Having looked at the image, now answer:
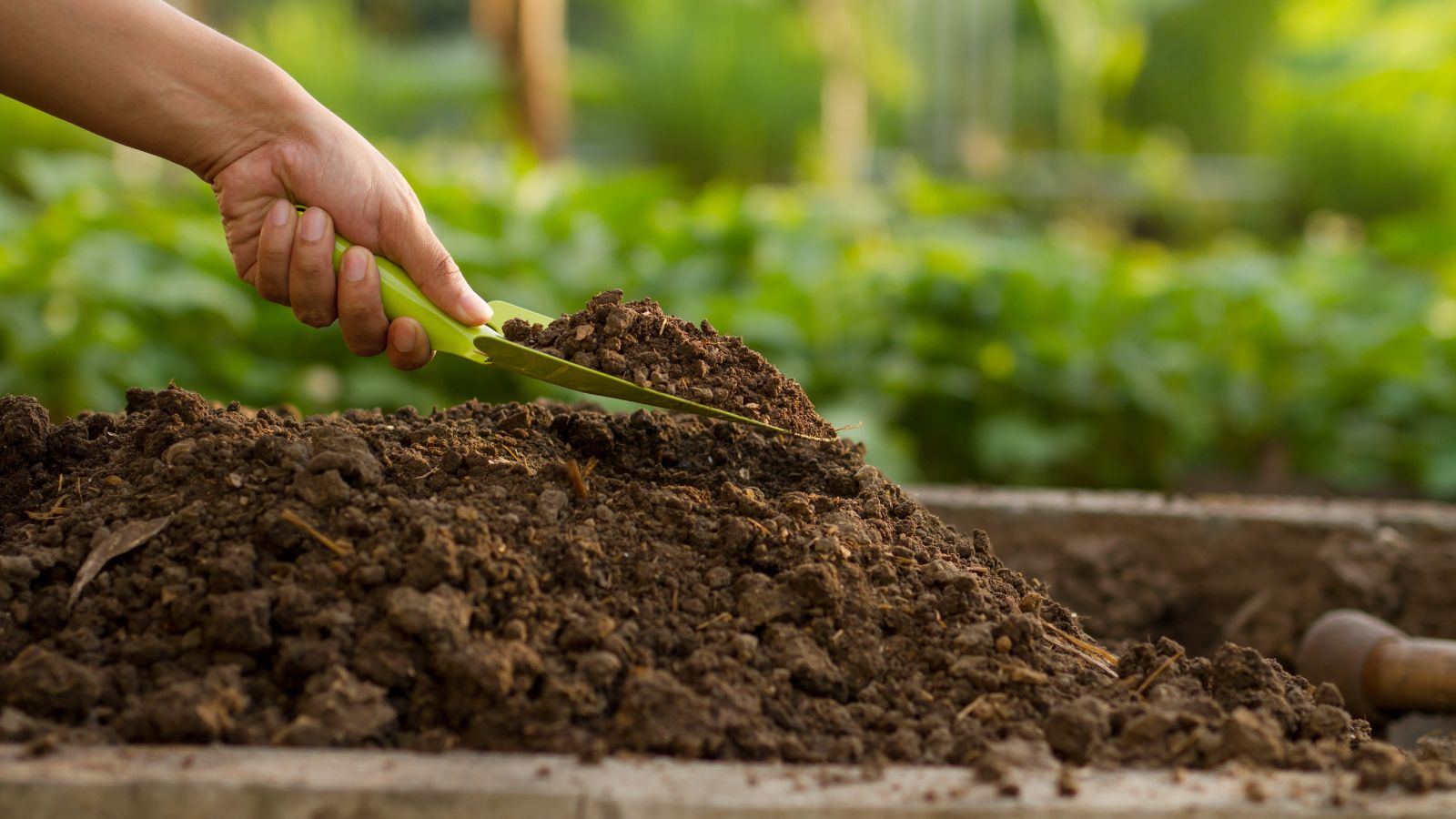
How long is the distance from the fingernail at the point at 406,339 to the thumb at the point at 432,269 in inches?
2.0

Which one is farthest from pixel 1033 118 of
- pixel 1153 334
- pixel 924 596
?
pixel 924 596

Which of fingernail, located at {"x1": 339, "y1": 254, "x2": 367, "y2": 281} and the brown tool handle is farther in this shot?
the brown tool handle

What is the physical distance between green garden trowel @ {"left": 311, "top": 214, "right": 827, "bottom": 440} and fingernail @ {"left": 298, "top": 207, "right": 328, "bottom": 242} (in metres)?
0.03

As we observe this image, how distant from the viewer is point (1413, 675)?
73.4 inches

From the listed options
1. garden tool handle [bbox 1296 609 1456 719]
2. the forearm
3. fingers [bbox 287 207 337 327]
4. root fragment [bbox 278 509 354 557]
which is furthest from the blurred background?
root fragment [bbox 278 509 354 557]

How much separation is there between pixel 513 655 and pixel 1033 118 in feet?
43.9

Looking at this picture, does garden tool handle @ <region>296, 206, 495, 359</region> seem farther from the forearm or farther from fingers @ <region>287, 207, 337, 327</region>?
the forearm

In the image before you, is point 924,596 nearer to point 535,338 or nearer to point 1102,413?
point 535,338

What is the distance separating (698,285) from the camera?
13.3 feet

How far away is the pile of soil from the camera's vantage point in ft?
5.17

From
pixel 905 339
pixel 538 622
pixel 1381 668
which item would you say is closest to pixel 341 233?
pixel 538 622

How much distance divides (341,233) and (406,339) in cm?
19

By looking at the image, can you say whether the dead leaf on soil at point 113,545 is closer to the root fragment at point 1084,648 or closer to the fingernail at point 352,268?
the fingernail at point 352,268

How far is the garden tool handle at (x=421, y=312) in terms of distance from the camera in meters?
1.64
